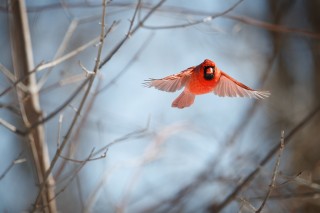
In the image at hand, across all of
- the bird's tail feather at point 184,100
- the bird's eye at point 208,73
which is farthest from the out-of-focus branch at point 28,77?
the bird's eye at point 208,73

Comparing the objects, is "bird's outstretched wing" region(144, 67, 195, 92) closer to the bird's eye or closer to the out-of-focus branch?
the bird's eye

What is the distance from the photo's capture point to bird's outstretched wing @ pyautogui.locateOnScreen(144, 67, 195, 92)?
1.55 metres

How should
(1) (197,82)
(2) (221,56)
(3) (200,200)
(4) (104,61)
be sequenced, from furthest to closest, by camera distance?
1. (2) (221,56)
2. (3) (200,200)
3. (4) (104,61)
4. (1) (197,82)

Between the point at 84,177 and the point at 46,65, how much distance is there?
3970 mm

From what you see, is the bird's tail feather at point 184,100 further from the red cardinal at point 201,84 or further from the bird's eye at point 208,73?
the bird's eye at point 208,73

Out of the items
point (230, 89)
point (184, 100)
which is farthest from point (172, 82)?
point (230, 89)

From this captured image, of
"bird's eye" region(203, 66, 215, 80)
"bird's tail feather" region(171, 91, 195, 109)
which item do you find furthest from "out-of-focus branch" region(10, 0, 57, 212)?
"bird's eye" region(203, 66, 215, 80)

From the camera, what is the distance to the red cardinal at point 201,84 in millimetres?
1592

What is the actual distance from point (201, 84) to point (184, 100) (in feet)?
0.24

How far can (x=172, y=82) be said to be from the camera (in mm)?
1648

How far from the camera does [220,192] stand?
3270mm

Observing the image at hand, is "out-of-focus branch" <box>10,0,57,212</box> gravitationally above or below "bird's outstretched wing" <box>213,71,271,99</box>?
above

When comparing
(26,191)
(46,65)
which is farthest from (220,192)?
(26,191)

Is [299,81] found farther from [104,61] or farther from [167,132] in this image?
[104,61]
